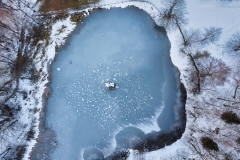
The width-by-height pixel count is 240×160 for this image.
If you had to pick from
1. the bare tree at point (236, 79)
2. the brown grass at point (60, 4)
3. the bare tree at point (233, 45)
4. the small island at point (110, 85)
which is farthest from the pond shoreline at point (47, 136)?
the small island at point (110, 85)

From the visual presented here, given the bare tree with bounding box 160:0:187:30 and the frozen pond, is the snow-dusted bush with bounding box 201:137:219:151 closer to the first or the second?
the frozen pond

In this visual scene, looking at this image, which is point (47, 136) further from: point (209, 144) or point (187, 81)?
point (209, 144)

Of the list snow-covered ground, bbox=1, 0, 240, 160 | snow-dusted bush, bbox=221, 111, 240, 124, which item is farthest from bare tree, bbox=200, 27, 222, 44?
snow-dusted bush, bbox=221, 111, 240, 124

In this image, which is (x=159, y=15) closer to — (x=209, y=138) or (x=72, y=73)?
(x=72, y=73)

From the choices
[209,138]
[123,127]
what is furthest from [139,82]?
[209,138]

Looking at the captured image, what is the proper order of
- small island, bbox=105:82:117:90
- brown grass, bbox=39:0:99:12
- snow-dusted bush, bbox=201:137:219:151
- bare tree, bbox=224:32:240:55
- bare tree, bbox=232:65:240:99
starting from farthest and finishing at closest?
1. brown grass, bbox=39:0:99:12
2. small island, bbox=105:82:117:90
3. bare tree, bbox=224:32:240:55
4. bare tree, bbox=232:65:240:99
5. snow-dusted bush, bbox=201:137:219:151

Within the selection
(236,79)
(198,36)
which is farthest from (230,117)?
(198,36)
